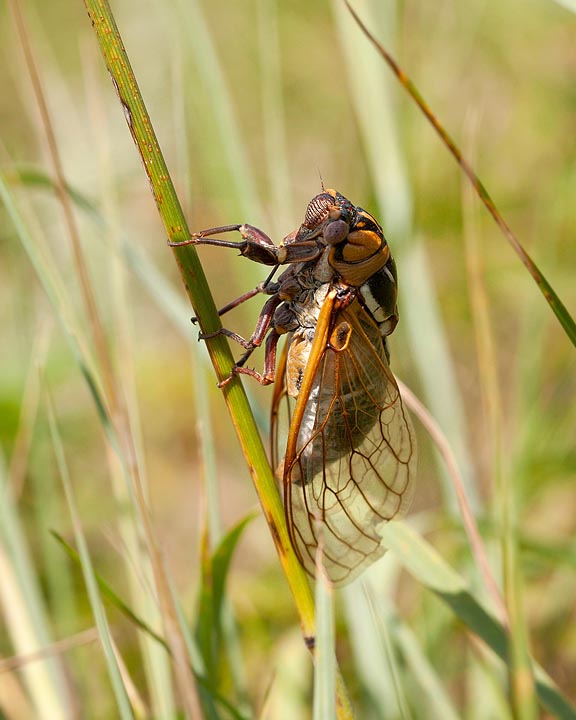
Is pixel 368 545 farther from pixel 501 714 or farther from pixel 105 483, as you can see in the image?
pixel 105 483

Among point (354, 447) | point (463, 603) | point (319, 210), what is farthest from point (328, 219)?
point (463, 603)

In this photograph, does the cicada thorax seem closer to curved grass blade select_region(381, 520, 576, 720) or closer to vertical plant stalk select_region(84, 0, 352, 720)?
curved grass blade select_region(381, 520, 576, 720)

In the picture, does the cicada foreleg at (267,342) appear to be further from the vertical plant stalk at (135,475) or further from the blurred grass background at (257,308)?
the vertical plant stalk at (135,475)

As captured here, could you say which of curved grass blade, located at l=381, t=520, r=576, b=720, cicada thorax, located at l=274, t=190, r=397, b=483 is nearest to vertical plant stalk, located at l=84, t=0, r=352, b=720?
curved grass blade, located at l=381, t=520, r=576, b=720

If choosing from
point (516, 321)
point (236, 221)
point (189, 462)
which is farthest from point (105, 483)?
point (516, 321)

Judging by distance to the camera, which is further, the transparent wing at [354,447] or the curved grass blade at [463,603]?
the transparent wing at [354,447]

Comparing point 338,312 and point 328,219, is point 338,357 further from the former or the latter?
point 328,219

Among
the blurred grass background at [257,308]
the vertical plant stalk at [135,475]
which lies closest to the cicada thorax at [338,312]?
the blurred grass background at [257,308]
